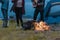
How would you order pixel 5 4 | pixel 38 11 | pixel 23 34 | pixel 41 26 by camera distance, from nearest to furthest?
pixel 23 34 → pixel 41 26 → pixel 5 4 → pixel 38 11

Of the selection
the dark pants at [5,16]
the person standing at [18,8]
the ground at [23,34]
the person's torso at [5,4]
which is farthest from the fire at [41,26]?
the person's torso at [5,4]

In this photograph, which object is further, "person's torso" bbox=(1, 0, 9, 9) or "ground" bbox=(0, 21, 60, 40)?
"person's torso" bbox=(1, 0, 9, 9)

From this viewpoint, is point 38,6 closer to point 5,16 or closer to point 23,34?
point 5,16

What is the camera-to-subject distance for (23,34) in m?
10.5

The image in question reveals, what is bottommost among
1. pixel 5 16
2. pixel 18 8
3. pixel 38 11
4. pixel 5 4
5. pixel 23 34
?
pixel 23 34

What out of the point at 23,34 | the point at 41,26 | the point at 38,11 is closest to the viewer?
the point at 23,34

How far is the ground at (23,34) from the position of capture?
9297 millimetres

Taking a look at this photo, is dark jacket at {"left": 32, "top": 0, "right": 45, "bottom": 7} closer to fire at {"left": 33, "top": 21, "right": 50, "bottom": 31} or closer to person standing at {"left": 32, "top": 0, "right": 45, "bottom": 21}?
person standing at {"left": 32, "top": 0, "right": 45, "bottom": 21}

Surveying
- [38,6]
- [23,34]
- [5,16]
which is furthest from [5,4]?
[23,34]

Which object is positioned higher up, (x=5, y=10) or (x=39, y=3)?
(x=39, y=3)

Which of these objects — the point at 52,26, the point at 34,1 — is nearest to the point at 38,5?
the point at 34,1

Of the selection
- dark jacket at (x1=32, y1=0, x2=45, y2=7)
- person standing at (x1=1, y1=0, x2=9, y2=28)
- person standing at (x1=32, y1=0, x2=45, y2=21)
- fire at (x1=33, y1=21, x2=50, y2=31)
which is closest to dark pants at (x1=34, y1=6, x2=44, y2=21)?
person standing at (x1=32, y1=0, x2=45, y2=21)

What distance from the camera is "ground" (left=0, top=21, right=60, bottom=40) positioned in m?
9.30

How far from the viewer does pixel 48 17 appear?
41.5ft
